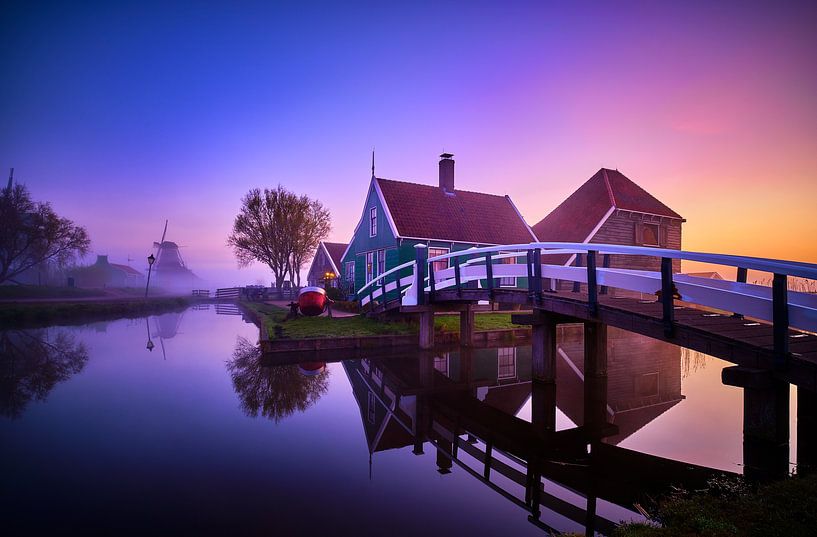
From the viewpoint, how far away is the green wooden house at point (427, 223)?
852 inches

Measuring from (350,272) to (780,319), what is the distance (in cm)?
2444

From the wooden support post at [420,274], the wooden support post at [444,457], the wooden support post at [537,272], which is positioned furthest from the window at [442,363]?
the wooden support post at [444,457]

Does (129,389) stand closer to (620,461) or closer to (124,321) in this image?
(620,461)

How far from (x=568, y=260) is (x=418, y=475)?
19.7m

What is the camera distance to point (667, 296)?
21.8 ft

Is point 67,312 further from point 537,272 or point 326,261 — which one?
point 537,272

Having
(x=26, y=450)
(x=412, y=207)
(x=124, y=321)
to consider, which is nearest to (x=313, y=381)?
(x=26, y=450)

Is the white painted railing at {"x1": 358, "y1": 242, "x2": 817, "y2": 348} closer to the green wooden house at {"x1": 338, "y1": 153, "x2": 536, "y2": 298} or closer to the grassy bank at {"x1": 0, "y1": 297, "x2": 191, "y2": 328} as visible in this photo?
the green wooden house at {"x1": 338, "y1": 153, "x2": 536, "y2": 298}

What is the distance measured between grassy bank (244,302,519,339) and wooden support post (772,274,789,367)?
39.3 ft

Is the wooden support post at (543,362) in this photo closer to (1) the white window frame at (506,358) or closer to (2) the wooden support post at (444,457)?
Result: (1) the white window frame at (506,358)

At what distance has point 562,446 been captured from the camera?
22.4 ft

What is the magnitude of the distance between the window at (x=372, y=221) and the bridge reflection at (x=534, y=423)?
11.1 meters

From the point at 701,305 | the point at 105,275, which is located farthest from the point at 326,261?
the point at 105,275

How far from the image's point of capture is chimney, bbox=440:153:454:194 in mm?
25234
